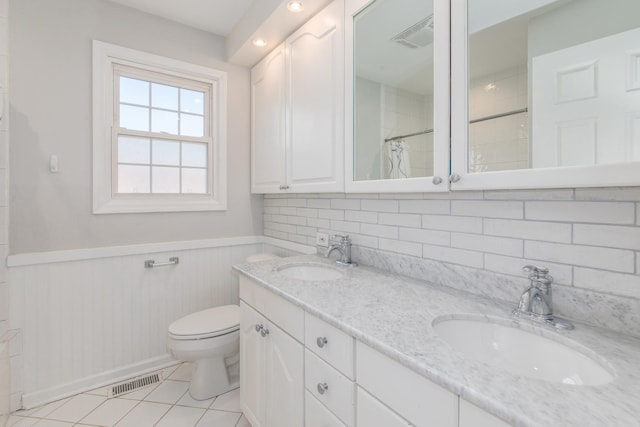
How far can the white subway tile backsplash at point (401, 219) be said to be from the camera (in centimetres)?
139

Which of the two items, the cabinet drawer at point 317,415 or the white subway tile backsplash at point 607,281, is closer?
the white subway tile backsplash at point 607,281

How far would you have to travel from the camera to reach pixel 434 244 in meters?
1.32

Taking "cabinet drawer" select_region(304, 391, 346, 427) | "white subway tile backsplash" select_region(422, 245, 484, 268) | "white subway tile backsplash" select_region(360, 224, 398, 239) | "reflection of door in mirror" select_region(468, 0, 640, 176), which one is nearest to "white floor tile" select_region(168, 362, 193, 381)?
"cabinet drawer" select_region(304, 391, 346, 427)

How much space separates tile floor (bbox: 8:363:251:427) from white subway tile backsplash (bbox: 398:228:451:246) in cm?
134

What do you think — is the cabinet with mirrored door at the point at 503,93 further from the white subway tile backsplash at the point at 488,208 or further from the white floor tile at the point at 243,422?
the white floor tile at the point at 243,422

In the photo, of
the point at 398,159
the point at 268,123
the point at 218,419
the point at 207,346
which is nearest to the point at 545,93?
the point at 398,159

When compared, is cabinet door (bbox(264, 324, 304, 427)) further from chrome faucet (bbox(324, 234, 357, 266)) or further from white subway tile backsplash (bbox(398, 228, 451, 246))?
white subway tile backsplash (bbox(398, 228, 451, 246))

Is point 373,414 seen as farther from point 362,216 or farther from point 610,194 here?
point 362,216

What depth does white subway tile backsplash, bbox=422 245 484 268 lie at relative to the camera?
116cm

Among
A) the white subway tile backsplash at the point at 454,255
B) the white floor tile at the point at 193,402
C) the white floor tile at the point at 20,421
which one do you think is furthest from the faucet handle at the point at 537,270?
the white floor tile at the point at 20,421

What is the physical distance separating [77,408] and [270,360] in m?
1.37

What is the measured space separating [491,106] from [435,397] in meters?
0.85

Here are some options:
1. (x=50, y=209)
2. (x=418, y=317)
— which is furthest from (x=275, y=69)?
(x=418, y=317)

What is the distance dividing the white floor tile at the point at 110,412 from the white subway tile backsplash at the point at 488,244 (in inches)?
79.6
